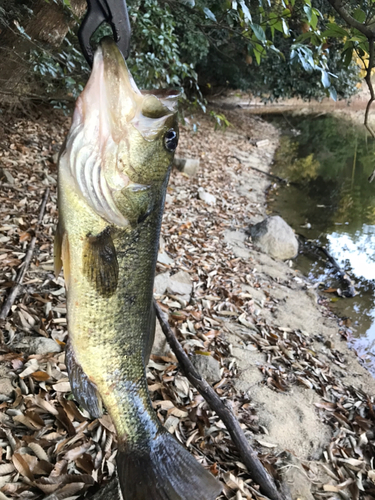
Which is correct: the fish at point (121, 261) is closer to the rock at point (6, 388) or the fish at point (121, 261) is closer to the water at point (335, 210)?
the water at point (335, 210)

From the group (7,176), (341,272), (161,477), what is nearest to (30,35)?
(7,176)

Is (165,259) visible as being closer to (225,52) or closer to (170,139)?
(170,139)

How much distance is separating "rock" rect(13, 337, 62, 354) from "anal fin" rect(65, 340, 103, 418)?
146 cm

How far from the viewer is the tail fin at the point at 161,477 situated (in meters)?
1.37

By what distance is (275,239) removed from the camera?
6602mm

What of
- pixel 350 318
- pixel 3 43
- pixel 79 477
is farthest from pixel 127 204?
pixel 350 318

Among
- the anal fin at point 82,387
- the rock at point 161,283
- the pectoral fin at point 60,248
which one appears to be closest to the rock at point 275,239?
the rock at point 161,283

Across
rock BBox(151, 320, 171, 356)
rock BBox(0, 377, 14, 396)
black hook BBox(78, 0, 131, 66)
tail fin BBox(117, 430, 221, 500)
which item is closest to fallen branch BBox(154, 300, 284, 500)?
rock BBox(151, 320, 171, 356)

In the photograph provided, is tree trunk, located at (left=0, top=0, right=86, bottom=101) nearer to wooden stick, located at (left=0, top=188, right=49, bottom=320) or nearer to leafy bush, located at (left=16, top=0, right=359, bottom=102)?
leafy bush, located at (left=16, top=0, right=359, bottom=102)

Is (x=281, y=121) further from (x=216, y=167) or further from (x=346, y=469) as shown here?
(x=346, y=469)

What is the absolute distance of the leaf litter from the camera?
2180mm

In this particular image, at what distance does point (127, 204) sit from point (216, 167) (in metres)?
8.69

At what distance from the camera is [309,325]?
4953mm

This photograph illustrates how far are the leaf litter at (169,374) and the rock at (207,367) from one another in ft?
0.20
